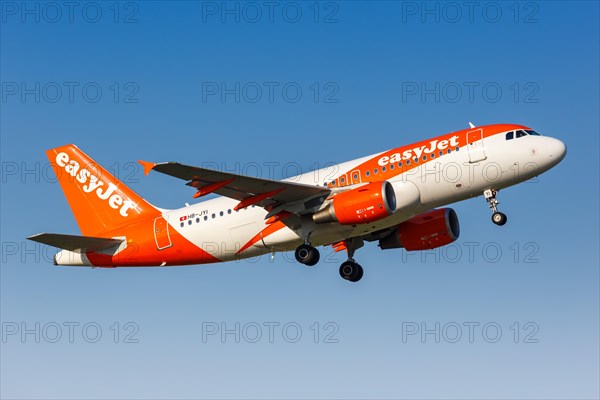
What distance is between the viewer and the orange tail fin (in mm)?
44562

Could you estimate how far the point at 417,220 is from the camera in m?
43.3

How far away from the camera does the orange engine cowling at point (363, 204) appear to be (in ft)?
121

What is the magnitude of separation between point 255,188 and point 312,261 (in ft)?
14.4

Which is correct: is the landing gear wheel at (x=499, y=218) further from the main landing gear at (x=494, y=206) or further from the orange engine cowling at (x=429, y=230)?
the orange engine cowling at (x=429, y=230)

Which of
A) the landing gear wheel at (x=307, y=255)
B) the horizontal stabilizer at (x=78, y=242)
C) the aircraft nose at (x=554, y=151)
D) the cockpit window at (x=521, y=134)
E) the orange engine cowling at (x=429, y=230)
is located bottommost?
the landing gear wheel at (x=307, y=255)

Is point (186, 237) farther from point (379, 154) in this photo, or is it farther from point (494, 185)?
point (494, 185)

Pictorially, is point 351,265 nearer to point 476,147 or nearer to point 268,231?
point 268,231

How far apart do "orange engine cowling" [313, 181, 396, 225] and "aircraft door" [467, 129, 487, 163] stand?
11.5 ft

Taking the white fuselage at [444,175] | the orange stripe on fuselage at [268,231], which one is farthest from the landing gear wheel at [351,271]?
the orange stripe on fuselage at [268,231]

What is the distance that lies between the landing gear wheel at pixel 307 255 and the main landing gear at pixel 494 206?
7580 millimetres

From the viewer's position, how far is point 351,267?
43500 millimetres

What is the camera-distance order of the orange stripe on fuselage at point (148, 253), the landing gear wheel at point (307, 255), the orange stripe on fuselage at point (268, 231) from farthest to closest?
the orange stripe on fuselage at point (148, 253)
the orange stripe on fuselage at point (268, 231)
the landing gear wheel at point (307, 255)

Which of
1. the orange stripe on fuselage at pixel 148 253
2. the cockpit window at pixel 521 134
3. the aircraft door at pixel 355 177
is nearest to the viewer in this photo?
the cockpit window at pixel 521 134

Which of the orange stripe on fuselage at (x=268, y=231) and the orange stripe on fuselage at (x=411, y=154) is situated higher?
the orange stripe on fuselage at (x=411, y=154)
